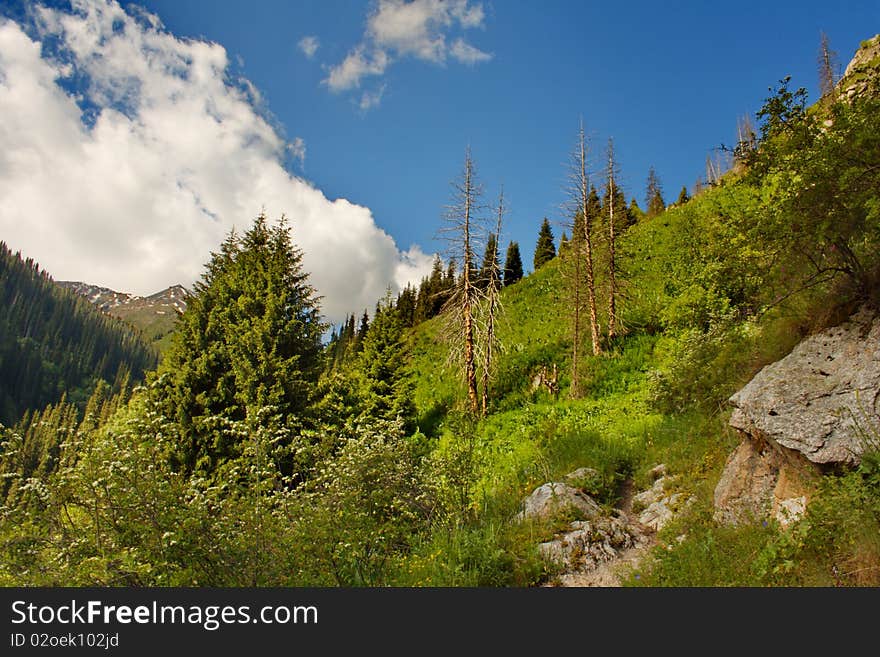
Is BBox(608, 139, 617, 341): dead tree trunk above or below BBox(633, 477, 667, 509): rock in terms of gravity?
above

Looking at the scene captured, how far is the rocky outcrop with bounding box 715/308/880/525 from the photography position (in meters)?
5.14

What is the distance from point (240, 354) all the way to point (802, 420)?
14.8m

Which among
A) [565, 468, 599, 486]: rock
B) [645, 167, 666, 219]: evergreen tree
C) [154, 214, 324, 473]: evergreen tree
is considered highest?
[645, 167, 666, 219]: evergreen tree

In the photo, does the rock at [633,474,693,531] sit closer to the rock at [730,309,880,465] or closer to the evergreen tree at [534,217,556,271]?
the rock at [730,309,880,465]

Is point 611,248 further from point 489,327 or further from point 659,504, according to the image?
point 659,504

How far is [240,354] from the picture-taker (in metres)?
15.2

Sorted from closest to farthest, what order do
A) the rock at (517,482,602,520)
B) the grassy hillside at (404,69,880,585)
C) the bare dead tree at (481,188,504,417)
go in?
the grassy hillside at (404,69,880,585) → the rock at (517,482,602,520) → the bare dead tree at (481,188,504,417)

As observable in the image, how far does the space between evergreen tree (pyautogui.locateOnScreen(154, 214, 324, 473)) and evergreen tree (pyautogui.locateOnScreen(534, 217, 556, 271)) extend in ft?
202

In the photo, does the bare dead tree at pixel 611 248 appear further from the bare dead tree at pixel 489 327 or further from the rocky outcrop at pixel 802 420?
the rocky outcrop at pixel 802 420

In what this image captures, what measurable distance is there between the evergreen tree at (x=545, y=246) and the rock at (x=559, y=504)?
68.9 meters

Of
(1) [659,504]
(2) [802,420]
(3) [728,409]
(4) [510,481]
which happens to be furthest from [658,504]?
(4) [510,481]

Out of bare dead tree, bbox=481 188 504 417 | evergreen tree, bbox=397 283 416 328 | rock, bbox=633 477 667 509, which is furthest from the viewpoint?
evergreen tree, bbox=397 283 416 328

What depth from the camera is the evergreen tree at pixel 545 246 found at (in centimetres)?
7531

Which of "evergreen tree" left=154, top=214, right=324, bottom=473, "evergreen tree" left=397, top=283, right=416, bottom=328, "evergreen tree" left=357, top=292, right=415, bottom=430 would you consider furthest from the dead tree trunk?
"evergreen tree" left=397, top=283, right=416, bottom=328
